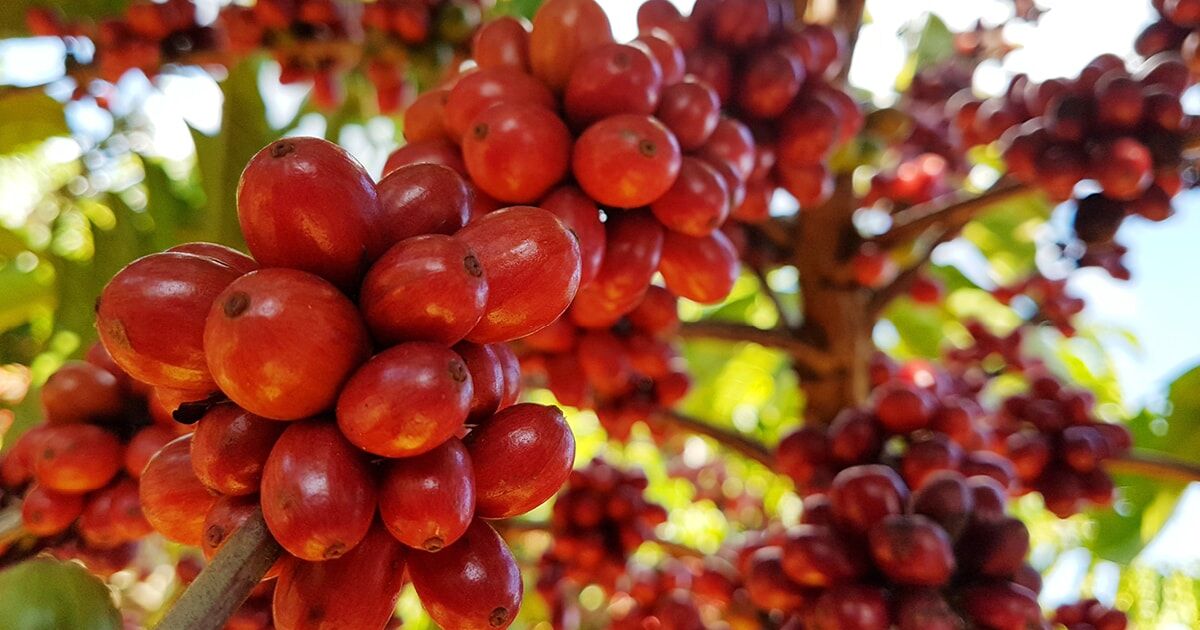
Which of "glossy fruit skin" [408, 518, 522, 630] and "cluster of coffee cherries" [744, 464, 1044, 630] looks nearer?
"glossy fruit skin" [408, 518, 522, 630]

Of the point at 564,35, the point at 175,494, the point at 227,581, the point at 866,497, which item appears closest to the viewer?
the point at 227,581

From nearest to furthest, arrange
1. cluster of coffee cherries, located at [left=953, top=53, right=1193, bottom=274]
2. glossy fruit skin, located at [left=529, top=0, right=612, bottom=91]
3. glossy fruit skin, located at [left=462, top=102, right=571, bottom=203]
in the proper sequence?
glossy fruit skin, located at [left=462, top=102, right=571, bottom=203] < glossy fruit skin, located at [left=529, top=0, right=612, bottom=91] < cluster of coffee cherries, located at [left=953, top=53, right=1193, bottom=274]

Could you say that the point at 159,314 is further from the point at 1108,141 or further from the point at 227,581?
the point at 1108,141

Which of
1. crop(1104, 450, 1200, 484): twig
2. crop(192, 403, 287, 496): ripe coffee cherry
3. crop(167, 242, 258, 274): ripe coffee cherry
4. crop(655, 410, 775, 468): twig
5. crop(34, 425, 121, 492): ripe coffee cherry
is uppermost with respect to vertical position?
crop(167, 242, 258, 274): ripe coffee cherry

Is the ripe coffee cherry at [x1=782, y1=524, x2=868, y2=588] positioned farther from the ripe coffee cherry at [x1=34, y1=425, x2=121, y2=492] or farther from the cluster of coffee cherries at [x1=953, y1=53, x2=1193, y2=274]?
the ripe coffee cherry at [x1=34, y1=425, x2=121, y2=492]

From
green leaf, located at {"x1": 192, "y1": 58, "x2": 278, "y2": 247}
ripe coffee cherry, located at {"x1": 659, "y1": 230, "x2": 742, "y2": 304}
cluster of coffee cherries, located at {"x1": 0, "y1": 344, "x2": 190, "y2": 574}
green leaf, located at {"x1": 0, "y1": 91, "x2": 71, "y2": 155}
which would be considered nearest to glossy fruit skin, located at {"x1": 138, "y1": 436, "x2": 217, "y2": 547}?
cluster of coffee cherries, located at {"x1": 0, "y1": 344, "x2": 190, "y2": 574}

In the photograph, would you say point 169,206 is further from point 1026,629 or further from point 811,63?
point 1026,629

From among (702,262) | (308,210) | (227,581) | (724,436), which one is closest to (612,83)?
(702,262)
